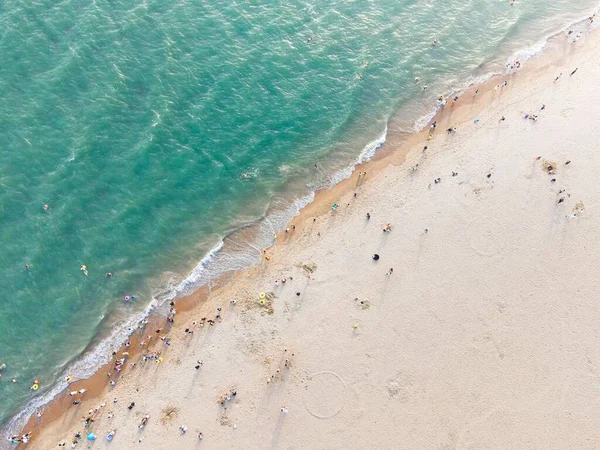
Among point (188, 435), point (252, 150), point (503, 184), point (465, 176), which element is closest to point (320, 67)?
point (252, 150)

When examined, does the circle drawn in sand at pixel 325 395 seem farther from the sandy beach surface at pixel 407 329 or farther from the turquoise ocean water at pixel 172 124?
the turquoise ocean water at pixel 172 124

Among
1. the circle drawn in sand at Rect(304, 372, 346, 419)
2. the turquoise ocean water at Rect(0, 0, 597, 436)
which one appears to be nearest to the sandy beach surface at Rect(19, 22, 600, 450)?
the circle drawn in sand at Rect(304, 372, 346, 419)

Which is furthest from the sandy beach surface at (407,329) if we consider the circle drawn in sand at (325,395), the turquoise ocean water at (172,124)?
the turquoise ocean water at (172,124)

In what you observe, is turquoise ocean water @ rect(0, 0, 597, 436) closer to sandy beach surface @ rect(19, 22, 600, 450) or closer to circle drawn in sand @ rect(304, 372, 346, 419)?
sandy beach surface @ rect(19, 22, 600, 450)

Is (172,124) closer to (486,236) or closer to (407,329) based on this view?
(407,329)

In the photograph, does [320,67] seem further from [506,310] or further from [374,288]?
[506,310]
